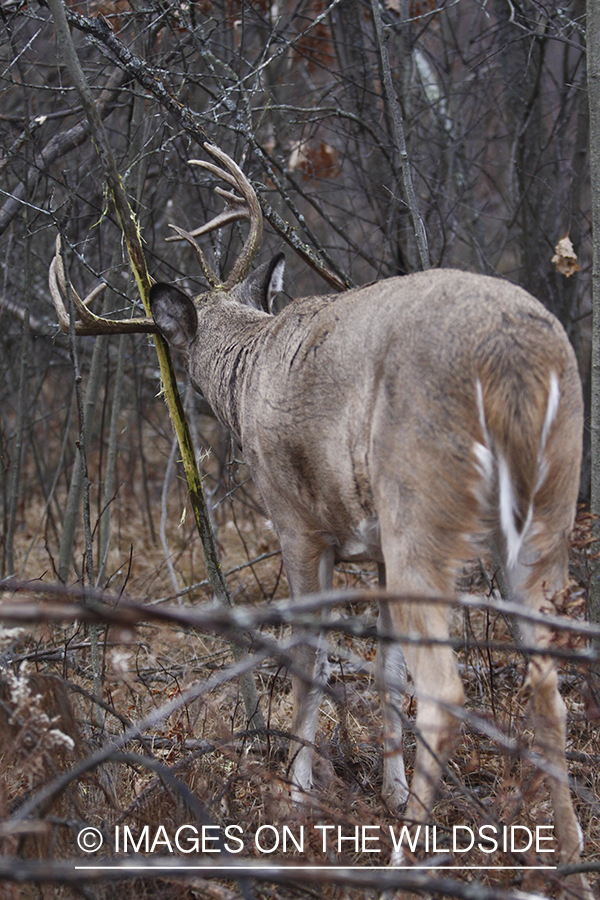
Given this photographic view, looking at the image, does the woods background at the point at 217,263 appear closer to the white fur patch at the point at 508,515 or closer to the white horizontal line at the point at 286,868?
the white horizontal line at the point at 286,868

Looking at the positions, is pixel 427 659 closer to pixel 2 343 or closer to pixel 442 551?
pixel 442 551

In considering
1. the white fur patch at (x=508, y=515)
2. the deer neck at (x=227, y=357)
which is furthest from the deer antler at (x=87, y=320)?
the white fur patch at (x=508, y=515)

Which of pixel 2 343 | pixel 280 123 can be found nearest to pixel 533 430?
pixel 280 123

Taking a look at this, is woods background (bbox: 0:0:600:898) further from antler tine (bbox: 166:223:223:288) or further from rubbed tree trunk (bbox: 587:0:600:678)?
rubbed tree trunk (bbox: 587:0:600:678)

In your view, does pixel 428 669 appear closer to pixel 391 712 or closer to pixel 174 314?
pixel 391 712

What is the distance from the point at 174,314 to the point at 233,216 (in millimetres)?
749

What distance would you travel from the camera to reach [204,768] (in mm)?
3943

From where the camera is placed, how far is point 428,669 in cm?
302

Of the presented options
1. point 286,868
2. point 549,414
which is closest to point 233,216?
point 549,414

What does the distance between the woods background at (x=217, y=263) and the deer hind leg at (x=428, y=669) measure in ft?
0.86

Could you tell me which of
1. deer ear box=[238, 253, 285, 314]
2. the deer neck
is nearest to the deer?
the deer neck

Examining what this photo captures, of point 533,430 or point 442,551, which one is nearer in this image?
point 533,430

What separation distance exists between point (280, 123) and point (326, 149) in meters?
0.47

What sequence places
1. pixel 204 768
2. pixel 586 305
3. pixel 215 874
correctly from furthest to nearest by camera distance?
pixel 586 305 < pixel 204 768 < pixel 215 874
